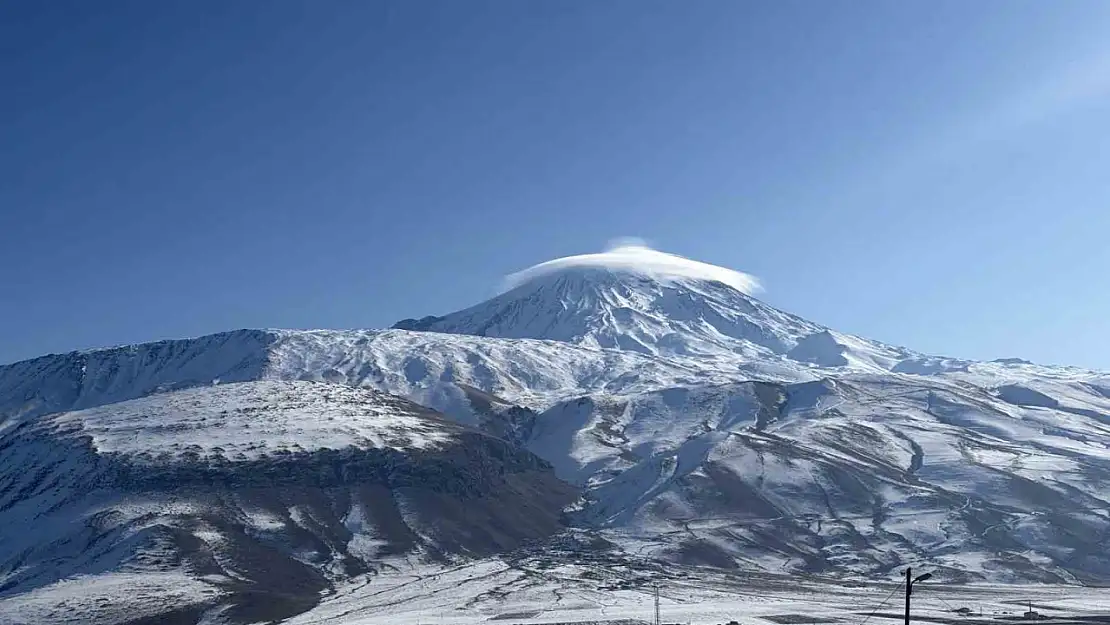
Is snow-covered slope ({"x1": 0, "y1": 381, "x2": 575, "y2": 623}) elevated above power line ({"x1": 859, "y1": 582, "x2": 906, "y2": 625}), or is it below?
above

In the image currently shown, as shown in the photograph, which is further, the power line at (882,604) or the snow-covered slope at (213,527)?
the snow-covered slope at (213,527)

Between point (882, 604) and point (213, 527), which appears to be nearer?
point (882, 604)

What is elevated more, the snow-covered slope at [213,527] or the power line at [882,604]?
the snow-covered slope at [213,527]

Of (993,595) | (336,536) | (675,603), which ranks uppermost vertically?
(336,536)

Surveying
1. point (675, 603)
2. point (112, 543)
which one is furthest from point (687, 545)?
point (112, 543)

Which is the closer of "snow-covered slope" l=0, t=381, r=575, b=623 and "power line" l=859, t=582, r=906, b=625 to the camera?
"power line" l=859, t=582, r=906, b=625

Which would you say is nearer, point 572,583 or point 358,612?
point 358,612

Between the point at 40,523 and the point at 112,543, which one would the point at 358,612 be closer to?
the point at 112,543

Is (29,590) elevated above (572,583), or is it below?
above

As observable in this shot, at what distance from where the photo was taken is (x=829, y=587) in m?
148

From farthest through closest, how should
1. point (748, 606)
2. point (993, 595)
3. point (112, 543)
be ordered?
point (112, 543)
point (993, 595)
point (748, 606)

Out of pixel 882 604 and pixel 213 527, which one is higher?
pixel 213 527

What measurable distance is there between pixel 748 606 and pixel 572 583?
30.4 metres

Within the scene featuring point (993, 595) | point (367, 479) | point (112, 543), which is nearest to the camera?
point (993, 595)
